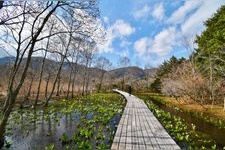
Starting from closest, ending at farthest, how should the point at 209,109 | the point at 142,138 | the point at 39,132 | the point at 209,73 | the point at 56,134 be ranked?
1. the point at 142,138
2. the point at 56,134
3. the point at 39,132
4. the point at 209,109
5. the point at 209,73

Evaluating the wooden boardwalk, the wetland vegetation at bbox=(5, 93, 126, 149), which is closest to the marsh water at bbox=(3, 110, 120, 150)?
the wetland vegetation at bbox=(5, 93, 126, 149)

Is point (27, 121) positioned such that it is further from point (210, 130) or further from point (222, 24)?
point (222, 24)

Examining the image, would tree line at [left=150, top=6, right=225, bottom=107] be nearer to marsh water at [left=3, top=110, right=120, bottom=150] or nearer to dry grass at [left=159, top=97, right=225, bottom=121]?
dry grass at [left=159, top=97, right=225, bottom=121]

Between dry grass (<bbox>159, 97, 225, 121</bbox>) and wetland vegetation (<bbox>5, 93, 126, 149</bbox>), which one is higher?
dry grass (<bbox>159, 97, 225, 121</bbox>)

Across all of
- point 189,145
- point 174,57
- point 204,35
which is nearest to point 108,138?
point 189,145

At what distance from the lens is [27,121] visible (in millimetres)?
17047

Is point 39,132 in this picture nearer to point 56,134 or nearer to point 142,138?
point 56,134

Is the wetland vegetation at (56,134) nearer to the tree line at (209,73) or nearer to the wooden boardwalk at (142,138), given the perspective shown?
the wooden boardwalk at (142,138)

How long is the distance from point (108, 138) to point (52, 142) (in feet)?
7.38

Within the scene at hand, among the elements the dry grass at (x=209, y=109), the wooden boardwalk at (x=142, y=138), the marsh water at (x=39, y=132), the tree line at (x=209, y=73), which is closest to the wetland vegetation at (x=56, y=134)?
the marsh water at (x=39, y=132)

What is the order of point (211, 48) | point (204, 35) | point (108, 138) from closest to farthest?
1. point (108, 138)
2. point (211, 48)
3. point (204, 35)

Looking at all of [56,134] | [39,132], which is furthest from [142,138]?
[39,132]

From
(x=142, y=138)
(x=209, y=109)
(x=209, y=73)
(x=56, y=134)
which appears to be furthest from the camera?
(x=209, y=73)

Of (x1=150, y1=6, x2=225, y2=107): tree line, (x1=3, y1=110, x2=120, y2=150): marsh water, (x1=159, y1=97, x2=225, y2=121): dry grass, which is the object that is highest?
(x1=150, y1=6, x2=225, y2=107): tree line
